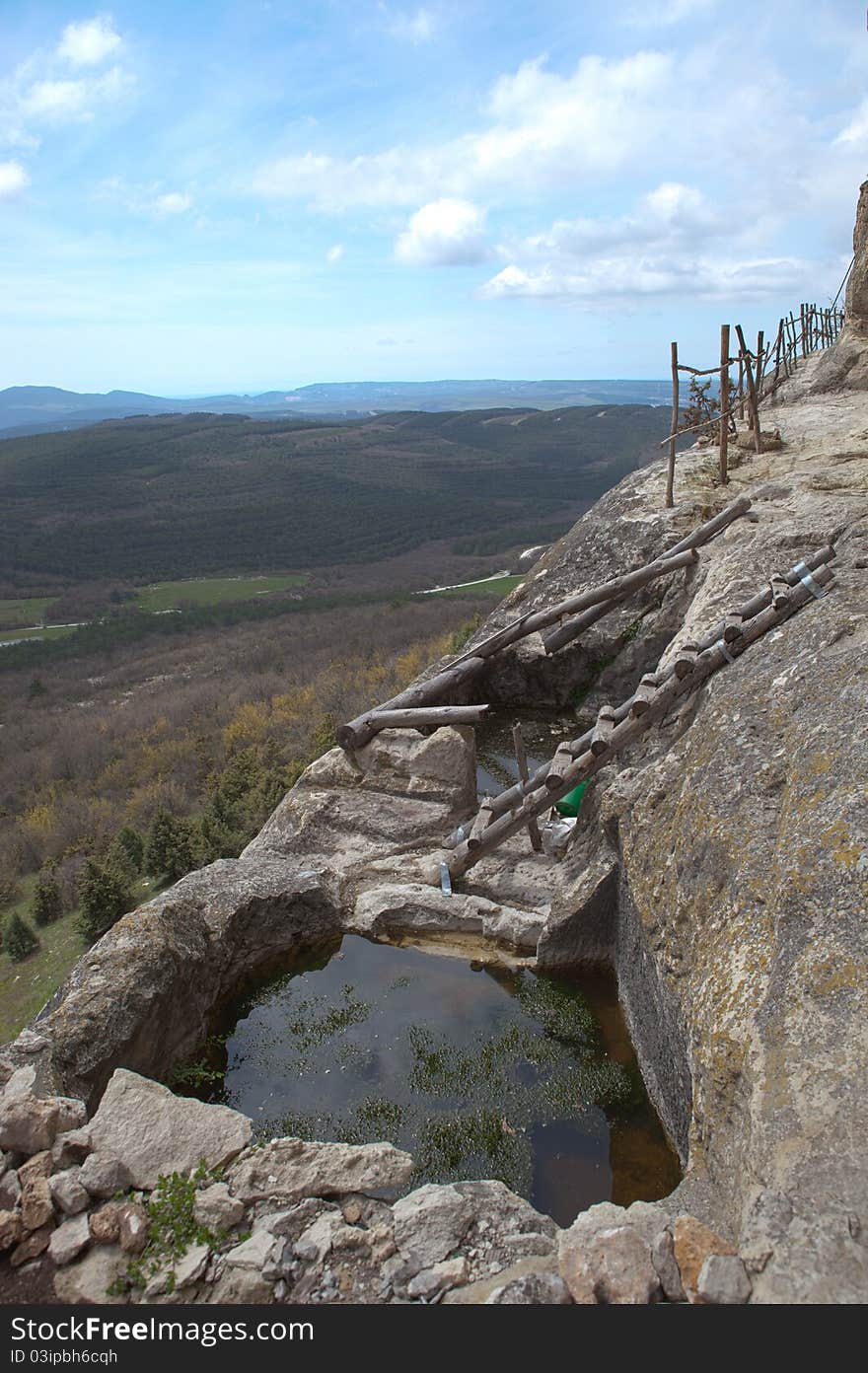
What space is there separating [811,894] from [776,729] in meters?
2.58

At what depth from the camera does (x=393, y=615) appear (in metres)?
58.3

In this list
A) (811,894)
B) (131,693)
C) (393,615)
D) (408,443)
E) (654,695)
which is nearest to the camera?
(811,894)

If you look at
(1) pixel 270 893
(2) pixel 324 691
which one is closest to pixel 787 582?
(1) pixel 270 893

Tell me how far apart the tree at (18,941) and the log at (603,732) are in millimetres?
17615

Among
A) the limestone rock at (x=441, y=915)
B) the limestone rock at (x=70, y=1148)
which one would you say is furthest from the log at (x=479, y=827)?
the limestone rock at (x=70, y=1148)

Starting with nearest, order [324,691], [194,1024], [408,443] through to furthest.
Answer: [194,1024], [324,691], [408,443]

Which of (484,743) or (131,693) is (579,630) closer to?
(484,743)

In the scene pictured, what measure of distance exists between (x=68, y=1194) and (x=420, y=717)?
8.97 metres

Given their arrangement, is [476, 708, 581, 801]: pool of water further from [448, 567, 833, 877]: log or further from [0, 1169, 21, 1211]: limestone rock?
[0, 1169, 21, 1211]: limestone rock

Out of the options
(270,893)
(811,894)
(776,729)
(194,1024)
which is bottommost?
(194,1024)

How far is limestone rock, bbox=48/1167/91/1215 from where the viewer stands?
564 cm

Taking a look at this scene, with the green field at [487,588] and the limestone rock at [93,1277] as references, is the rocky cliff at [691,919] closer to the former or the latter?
the limestone rock at [93,1277]

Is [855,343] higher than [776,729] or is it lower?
higher

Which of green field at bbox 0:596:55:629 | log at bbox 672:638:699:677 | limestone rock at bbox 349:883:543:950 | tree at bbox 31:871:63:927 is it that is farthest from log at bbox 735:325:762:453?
green field at bbox 0:596:55:629
